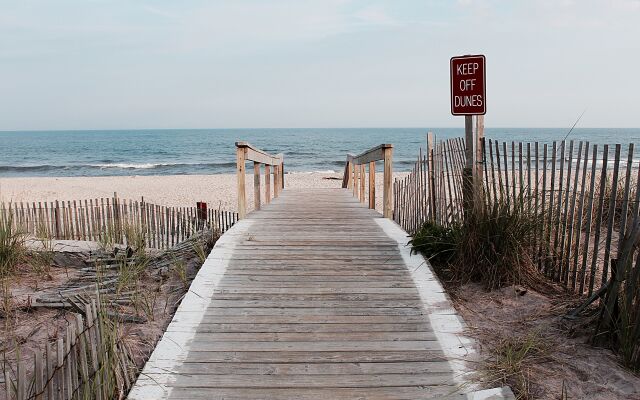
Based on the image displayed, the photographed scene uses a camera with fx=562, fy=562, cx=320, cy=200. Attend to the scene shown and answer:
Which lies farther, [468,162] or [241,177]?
[241,177]

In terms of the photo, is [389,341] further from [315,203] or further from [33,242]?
[315,203]

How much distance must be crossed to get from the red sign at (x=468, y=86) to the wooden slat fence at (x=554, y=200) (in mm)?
→ 429

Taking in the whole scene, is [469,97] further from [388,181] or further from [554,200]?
[388,181]

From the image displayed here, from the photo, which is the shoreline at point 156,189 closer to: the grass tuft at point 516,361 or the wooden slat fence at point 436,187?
the wooden slat fence at point 436,187

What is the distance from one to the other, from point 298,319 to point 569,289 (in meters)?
2.43

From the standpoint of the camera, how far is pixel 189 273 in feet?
18.5

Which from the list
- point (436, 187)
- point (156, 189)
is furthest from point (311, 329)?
point (156, 189)

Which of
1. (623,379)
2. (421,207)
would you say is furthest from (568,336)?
(421,207)

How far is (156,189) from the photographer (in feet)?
86.0

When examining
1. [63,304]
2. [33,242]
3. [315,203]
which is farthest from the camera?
[315,203]

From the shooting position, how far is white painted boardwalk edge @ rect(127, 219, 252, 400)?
A: 3271mm

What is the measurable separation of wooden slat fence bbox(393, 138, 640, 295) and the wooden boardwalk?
1096mm

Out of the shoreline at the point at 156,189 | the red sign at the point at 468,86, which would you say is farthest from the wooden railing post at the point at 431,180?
the shoreline at the point at 156,189

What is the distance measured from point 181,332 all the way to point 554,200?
405 centimetres
